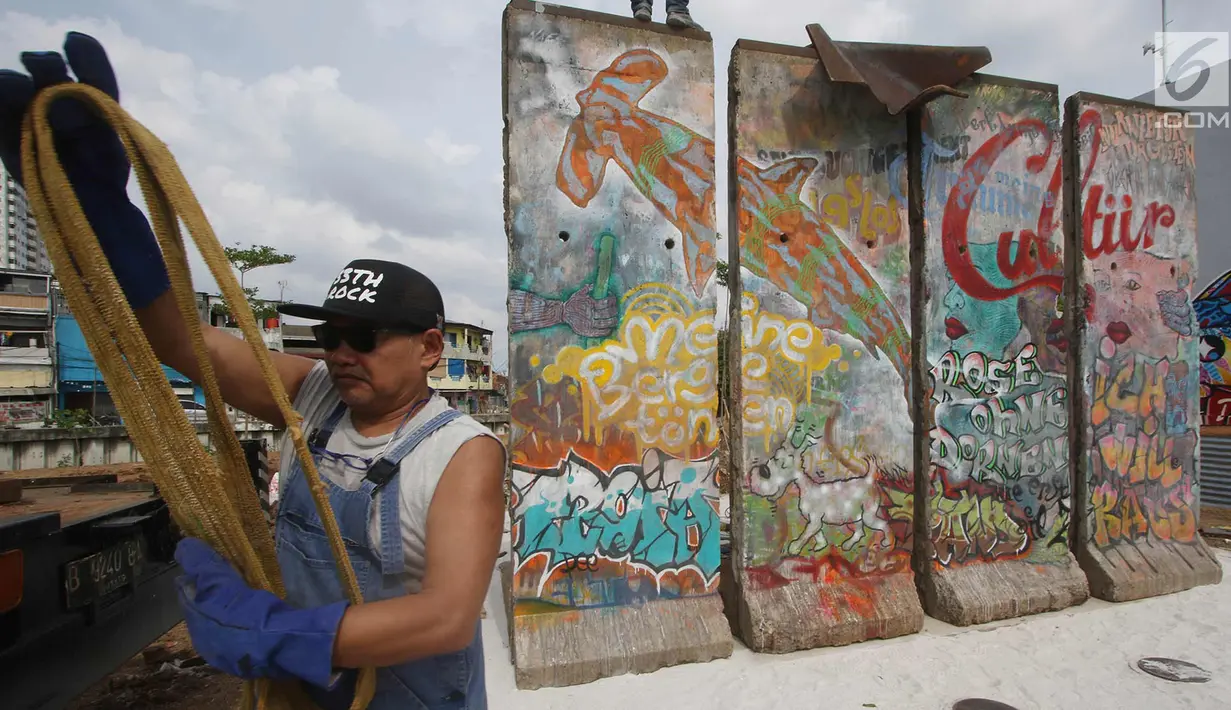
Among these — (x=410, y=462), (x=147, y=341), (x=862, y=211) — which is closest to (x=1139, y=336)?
(x=862, y=211)

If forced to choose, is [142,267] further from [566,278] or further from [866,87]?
[866,87]

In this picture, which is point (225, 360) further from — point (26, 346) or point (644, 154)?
point (26, 346)

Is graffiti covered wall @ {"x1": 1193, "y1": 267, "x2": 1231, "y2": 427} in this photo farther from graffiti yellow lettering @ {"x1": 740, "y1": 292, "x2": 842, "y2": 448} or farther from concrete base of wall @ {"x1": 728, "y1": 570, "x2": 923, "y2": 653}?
graffiti yellow lettering @ {"x1": 740, "y1": 292, "x2": 842, "y2": 448}

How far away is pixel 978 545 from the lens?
17.8 ft

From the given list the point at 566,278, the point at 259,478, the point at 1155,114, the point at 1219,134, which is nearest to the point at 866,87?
the point at 566,278

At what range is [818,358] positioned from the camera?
5051 mm

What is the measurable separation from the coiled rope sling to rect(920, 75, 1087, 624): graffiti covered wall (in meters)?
5.06

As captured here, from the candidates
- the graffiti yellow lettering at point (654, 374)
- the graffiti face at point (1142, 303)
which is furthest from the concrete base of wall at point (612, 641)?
the graffiti face at point (1142, 303)

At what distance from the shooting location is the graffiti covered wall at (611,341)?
450cm

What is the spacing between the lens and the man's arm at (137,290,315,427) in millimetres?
1506

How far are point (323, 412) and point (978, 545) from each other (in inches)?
213

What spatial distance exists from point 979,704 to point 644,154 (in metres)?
4.09

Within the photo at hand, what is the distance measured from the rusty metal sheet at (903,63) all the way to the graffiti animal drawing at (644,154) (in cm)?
125

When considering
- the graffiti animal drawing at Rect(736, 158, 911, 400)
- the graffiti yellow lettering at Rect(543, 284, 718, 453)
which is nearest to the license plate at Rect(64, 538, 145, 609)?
the graffiti yellow lettering at Rect(543, 284, 718, 453)
